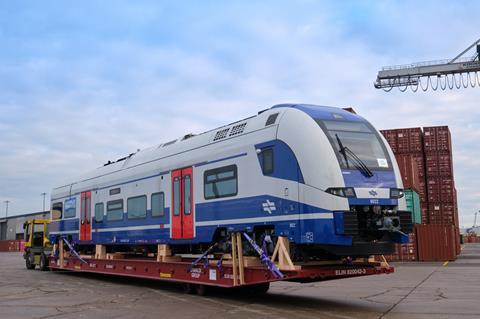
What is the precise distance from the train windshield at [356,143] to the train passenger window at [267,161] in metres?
1.23

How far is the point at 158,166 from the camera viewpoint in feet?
51.8

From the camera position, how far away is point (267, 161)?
38.1 ft

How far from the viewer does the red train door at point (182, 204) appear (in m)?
14.0

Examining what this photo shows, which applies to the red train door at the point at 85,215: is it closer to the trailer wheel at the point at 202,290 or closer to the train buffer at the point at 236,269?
the train buffer at the point at 236,269

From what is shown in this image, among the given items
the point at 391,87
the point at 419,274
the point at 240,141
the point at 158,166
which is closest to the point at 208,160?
the point at 240,141

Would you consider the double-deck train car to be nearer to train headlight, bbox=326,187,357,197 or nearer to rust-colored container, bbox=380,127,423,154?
train headlight, bbox=326,187,357,197

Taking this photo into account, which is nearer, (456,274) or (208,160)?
(208,160)

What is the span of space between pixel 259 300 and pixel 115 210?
23.7 feet

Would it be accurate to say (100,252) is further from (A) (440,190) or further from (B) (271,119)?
(A) (440,190)

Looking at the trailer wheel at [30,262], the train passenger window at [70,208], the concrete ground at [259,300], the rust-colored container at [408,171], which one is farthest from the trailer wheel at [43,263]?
the rust-colored container at [408,171]

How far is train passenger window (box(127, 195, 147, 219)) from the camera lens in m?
16.3

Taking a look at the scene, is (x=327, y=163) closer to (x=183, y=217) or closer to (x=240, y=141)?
(x=240, y=141)

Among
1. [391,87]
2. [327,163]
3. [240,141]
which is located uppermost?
[391,87]

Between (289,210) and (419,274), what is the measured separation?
39.5 ft
